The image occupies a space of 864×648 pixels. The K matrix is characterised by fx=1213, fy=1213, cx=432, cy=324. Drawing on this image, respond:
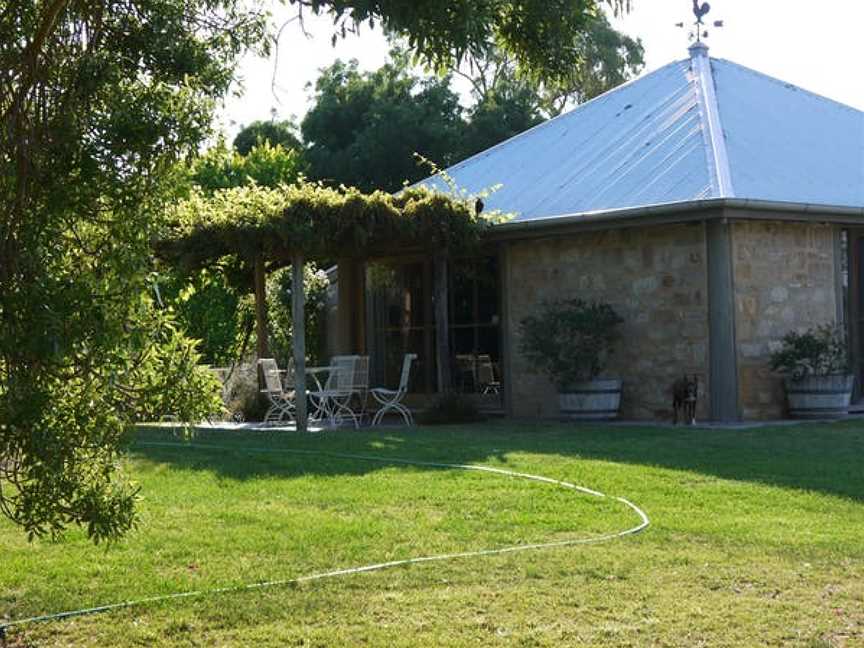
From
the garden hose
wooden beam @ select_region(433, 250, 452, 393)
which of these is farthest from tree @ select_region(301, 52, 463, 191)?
the garden hose

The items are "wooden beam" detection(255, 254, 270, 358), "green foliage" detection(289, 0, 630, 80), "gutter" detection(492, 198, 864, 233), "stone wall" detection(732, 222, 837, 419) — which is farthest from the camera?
"wooden beam" detection(255, 254, 270, 358)

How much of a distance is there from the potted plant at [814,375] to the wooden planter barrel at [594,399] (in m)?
1.88

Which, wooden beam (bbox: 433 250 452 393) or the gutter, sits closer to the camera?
the gutter

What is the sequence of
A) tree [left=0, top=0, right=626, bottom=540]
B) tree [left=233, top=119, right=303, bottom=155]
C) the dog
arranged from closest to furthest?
tree [left=0, top=0, right=626, bottom=540]
the dog
tree [left=233, top=119, right=303, bottom=155]

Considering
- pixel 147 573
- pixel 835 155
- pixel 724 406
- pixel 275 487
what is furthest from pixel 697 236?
pixel 147 573

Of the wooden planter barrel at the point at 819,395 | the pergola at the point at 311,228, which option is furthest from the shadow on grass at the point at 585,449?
the pergola at the point at 311,228

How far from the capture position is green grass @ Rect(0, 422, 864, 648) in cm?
514

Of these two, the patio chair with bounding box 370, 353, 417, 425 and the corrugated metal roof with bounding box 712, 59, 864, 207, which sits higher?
the corrugated metal roof with bounding box 712, 59, 864, 207

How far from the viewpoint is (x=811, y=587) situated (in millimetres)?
5672

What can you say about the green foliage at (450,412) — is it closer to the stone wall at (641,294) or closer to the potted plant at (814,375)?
the stone wall at (641,294)

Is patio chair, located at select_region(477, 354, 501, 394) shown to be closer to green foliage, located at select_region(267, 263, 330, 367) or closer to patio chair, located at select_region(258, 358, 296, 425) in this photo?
patio chair, located at select_region(258, 358, 296, 425)

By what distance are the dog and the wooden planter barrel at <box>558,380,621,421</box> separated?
82cm

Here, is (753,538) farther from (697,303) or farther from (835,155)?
(835,155)

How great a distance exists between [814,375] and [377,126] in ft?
60.6
